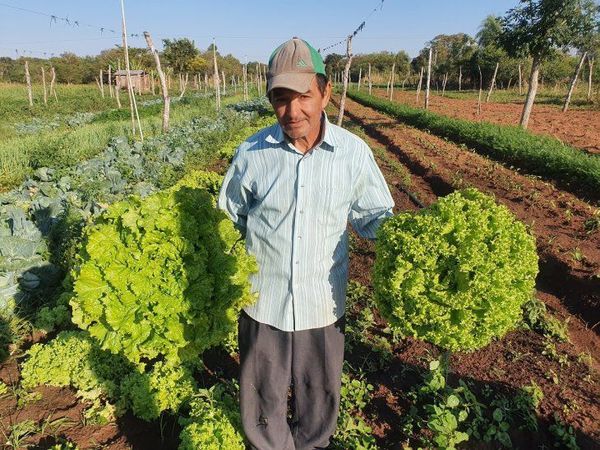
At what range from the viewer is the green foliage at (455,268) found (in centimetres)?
242

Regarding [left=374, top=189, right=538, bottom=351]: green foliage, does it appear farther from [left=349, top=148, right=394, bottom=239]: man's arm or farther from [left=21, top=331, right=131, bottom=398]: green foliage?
[left=21, top=331, right=131, bottom=398]: green foliage

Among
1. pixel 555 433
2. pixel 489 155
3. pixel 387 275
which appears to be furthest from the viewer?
pixel 489 155

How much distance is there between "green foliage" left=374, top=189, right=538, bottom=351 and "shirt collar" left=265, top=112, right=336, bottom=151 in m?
0.61

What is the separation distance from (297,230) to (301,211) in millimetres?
121

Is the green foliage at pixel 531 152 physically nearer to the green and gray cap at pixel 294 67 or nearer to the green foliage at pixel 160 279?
the green and gray cap at pixel 294 67

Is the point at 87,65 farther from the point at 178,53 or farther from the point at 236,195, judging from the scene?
the point at 236,195

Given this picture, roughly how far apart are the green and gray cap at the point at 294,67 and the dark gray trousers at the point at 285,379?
5.05 feet

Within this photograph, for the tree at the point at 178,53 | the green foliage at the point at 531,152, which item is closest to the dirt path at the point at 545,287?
the green foliage at the point at 531,152

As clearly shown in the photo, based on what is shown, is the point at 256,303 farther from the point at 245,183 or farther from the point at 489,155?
the point at 489,155

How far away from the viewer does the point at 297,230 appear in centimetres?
251

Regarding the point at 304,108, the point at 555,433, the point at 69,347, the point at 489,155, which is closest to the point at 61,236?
the point at 69,347

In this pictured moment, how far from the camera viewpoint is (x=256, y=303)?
2.73 m

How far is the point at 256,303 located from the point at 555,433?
121 inches

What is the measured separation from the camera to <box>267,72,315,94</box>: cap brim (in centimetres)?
220
